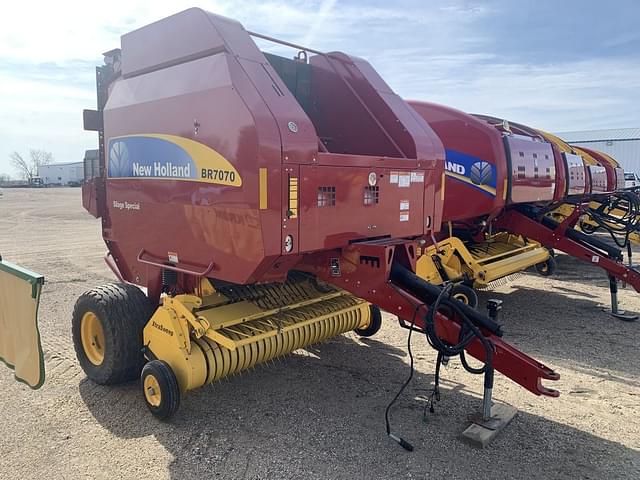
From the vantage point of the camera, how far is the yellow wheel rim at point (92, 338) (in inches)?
159

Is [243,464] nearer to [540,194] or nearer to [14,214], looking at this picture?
[540,194]

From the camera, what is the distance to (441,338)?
10.5ft

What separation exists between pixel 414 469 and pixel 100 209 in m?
3.05

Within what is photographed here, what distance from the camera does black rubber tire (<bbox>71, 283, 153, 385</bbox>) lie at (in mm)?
3777

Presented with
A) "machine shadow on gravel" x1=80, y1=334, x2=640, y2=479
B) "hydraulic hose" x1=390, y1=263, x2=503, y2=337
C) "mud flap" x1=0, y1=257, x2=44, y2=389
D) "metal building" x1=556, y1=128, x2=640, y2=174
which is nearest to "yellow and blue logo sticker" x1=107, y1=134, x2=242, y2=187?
"mud flap" x1=0, y1=257, x2=44, y2=389

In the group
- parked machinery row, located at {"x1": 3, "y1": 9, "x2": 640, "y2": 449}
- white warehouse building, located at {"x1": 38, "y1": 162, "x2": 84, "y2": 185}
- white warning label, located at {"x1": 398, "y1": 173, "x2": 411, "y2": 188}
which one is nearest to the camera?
parked machinery row, located at {"x1": 3, "y1": 9, "x2": 640, "y2": 449}

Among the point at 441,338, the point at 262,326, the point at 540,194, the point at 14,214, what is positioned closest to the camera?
the point at 441,338

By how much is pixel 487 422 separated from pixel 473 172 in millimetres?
3494

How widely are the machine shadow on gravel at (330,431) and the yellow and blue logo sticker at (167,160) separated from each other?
61.1 inches

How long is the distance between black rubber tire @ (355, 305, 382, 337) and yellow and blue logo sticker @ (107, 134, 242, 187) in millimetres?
2324

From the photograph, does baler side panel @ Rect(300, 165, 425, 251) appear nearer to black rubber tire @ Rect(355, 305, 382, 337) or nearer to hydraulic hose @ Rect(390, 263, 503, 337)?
hydraulic hose @ Rect(390, 263, 503, 337)

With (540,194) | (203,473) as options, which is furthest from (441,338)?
(540,194)

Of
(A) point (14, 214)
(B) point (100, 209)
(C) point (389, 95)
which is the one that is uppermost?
(C) point (389, 95)

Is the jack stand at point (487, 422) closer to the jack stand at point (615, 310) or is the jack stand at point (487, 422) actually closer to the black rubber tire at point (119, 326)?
the black rubber tire at point (119, 326)
